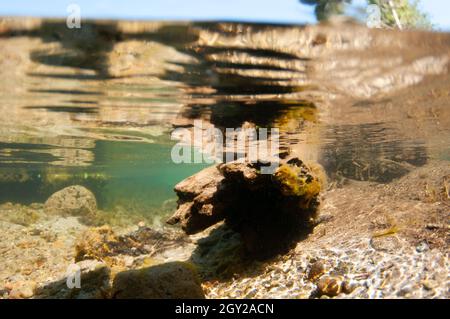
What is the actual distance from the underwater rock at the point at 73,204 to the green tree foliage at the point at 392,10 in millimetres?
18119

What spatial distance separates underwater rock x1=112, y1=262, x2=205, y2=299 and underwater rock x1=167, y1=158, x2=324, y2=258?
2.09 meters

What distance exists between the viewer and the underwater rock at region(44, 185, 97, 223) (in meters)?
21.2

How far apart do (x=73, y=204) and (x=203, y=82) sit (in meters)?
17.1

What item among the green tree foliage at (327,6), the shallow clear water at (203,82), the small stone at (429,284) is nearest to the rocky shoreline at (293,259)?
the small stone at (429,284)

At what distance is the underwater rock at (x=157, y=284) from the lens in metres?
6.02

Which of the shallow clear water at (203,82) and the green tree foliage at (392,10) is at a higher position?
the green tree foliage at (392,10)

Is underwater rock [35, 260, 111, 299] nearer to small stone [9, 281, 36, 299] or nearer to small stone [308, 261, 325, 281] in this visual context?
small stone [9, 281, 36, 299]

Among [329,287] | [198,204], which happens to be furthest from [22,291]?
[329,287]

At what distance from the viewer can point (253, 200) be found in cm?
852

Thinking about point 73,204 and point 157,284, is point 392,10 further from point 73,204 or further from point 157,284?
point 73,204

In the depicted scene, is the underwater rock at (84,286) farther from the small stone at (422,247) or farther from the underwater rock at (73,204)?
the underwater rock at (73,204)

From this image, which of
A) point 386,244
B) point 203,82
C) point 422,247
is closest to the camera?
point 422,247

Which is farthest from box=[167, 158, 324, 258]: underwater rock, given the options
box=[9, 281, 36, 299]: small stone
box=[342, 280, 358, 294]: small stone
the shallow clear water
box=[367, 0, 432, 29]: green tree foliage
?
box=[367, 0, 432, 29]: green tree foliage

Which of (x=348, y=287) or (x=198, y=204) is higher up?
(x=198, y=204)
